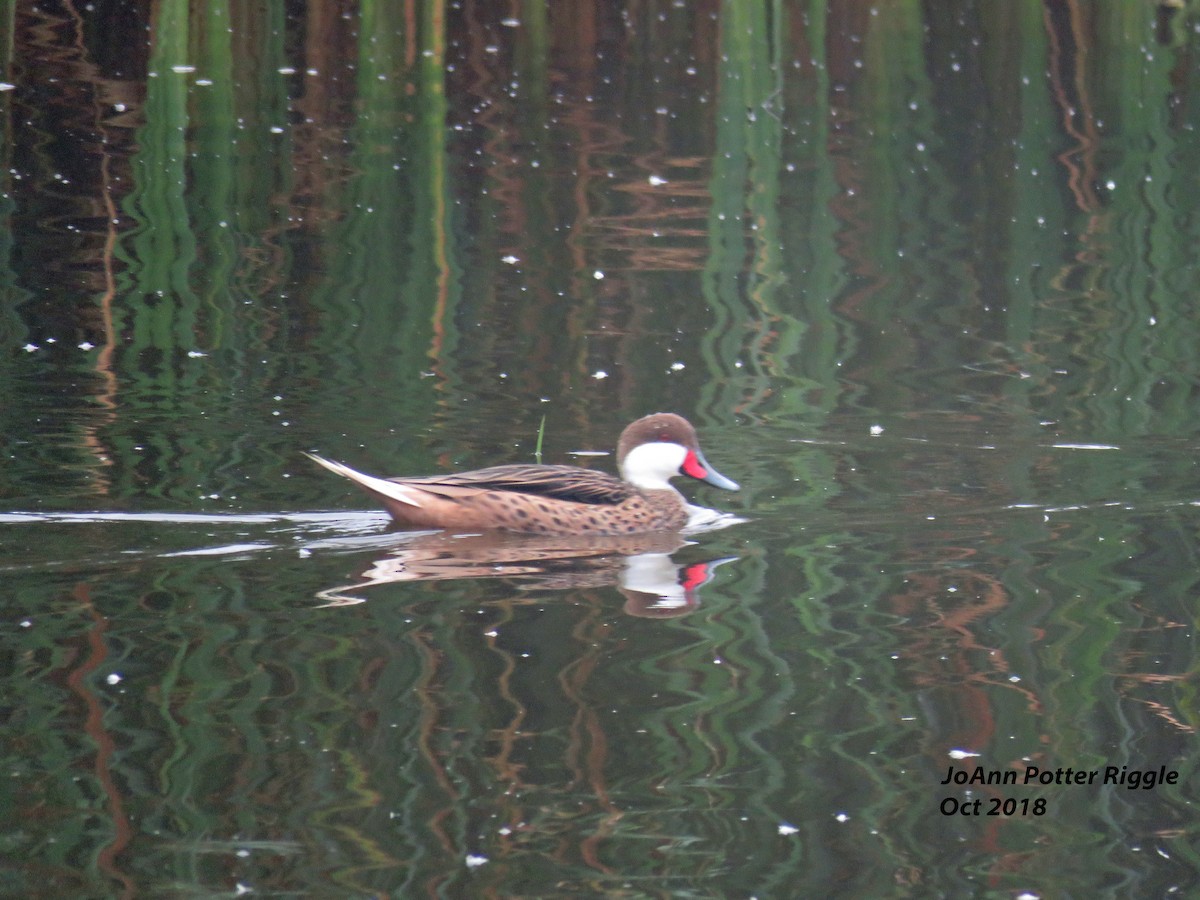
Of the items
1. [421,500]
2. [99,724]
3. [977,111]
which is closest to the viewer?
[99,724]

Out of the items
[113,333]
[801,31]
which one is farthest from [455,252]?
[801,31]

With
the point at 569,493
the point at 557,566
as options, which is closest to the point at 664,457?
the point at 569,493

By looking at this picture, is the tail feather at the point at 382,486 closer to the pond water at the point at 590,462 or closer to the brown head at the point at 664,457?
the pond water at the point at 590,462

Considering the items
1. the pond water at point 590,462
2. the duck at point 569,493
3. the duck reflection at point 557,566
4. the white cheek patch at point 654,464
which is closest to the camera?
the pond water at point 590,462

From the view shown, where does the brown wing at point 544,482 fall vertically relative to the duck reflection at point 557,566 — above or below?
above

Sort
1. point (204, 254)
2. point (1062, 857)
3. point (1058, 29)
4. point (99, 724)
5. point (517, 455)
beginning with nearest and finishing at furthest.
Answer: point (1062, 857)
point (99, 724)
point (517, 455)
point (204, 254)
point (1058, 29)

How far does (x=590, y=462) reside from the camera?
8023mm

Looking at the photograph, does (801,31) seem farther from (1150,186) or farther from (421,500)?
(421,500)

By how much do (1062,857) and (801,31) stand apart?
16.4 metres

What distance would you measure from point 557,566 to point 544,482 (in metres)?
0.55

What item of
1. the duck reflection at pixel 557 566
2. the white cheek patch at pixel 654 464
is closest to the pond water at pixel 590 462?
the duck reflection at pixel 557 566

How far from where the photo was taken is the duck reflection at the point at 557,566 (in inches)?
238

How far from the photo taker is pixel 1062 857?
423 cm

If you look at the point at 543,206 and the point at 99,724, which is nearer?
the point at 99,724
